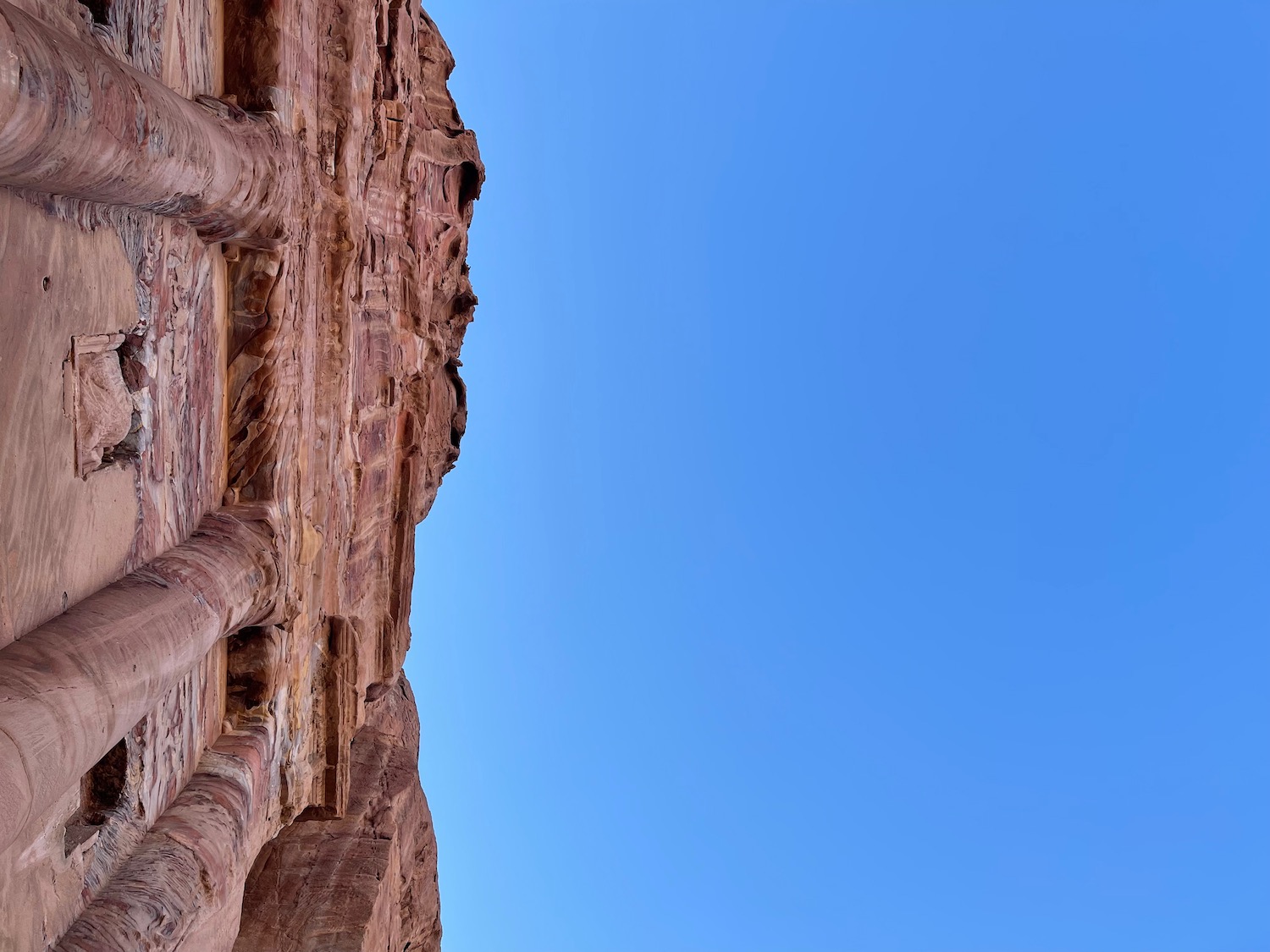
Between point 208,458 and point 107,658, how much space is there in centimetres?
349

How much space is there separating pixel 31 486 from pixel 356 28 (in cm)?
836

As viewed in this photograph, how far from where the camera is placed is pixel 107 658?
6.32m

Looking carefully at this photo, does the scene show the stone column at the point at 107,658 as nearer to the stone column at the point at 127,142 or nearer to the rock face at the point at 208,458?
the rock face at the point at 208,458

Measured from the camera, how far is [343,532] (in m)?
13.5

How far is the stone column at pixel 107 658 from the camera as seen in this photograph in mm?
5246

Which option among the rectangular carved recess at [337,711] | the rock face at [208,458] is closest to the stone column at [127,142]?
the rock face at [208,458]

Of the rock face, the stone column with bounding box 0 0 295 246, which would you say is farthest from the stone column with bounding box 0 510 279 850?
the stone column with bounding box 0 0 295 246

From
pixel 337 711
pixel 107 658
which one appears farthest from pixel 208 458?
pixel 337 711

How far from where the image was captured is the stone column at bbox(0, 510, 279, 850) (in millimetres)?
5246

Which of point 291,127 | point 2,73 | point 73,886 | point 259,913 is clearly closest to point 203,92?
point 291,127

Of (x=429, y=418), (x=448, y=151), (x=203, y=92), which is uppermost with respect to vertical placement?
(x=448, y=151)

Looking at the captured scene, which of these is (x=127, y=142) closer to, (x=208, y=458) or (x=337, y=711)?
(x=208, y=458)

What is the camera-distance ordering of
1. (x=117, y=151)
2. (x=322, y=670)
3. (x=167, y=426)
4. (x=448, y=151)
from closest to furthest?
1. (x=117, y=151)
2. (x=167, y=426)
3. (x=322, y=670)
4. (x=448, y=151)

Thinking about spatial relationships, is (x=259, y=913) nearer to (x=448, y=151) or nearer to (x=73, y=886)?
(x=73, y=886)
